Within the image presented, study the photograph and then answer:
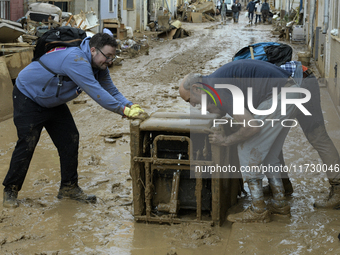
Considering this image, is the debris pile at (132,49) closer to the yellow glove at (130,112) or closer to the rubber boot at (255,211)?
the yellow glove at (130,112)

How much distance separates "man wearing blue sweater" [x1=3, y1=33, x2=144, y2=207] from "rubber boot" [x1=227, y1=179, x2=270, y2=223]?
127 centimetres

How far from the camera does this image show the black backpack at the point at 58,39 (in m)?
4.10

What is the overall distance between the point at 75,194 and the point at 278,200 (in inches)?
86.4

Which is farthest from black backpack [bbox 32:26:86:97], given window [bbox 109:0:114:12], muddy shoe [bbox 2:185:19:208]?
window [bbox 109:0:114:12]

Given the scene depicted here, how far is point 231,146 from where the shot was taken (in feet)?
12.6

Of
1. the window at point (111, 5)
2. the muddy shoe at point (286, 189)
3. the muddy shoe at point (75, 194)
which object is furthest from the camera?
the window at point (111, 5)

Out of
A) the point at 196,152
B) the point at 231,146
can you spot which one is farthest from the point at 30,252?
the point at 231,146

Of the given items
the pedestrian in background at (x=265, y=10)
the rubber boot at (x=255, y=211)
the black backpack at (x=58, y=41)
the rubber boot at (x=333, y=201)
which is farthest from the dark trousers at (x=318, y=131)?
the pedestrian in background at (x=265, y=10)

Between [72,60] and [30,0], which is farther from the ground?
[30,0]

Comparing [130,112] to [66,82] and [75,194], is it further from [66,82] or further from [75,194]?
[75,194]

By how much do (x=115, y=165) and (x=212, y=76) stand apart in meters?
2.60

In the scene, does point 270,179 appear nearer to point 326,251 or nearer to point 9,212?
point 326,251

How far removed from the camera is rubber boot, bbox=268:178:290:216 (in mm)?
3871

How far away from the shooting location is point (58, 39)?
4109 millimetres
